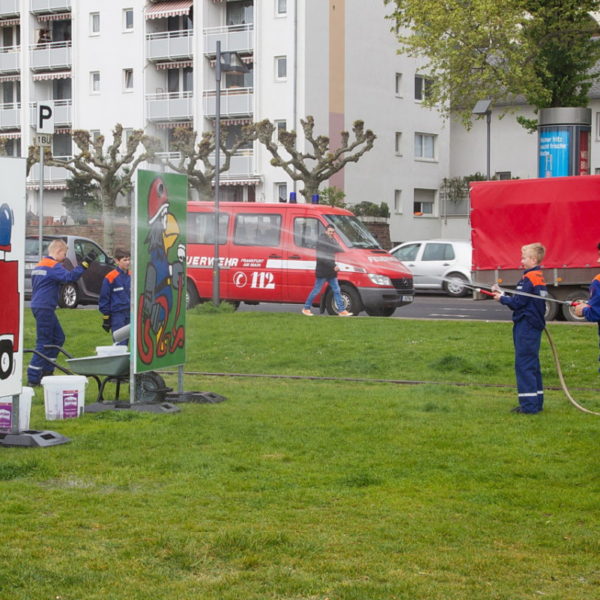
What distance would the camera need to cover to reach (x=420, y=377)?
50.5 feet

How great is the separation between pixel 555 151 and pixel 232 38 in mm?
30945

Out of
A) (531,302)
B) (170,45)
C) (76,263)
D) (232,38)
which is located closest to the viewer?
(531,302)

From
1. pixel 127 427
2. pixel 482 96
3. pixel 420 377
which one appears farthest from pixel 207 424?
pixel 482 96

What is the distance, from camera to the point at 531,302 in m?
11.6

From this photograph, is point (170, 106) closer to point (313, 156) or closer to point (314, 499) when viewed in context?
point (313, 156)

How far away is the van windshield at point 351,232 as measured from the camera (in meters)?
24.9

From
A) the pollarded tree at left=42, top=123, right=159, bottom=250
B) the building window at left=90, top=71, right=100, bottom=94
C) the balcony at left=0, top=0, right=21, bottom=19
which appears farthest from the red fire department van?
the balcony at left=0, top=0, right=21, bottom=19

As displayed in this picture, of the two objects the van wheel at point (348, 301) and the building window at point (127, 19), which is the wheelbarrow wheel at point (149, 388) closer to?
the van wheel at point (348, 301)

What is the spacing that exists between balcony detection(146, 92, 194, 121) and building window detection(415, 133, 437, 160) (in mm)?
11949

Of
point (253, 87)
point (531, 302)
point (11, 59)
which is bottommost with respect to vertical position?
point (531, 302)

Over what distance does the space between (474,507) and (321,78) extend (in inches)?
1972

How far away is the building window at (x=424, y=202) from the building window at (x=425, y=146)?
179cm

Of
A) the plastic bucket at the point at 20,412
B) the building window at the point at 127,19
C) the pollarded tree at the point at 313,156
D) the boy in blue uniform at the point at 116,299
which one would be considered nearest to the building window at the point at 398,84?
the building window at the point at 127,19

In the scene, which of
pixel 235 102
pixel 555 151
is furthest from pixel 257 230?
pixel 235 102
